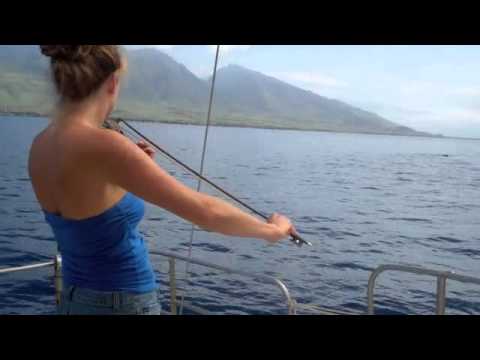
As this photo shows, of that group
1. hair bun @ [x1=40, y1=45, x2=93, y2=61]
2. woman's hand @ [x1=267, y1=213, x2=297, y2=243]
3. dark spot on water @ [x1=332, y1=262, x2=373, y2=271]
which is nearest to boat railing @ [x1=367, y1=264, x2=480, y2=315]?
woman's hand @ [x1=267, y1=213, x2=297, y2=243]

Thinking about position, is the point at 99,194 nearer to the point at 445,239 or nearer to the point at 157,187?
the point at 157,187

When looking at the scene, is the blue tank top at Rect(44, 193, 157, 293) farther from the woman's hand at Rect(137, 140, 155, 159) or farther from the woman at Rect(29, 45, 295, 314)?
the woman's hand at Rect(137, 140, 155, 159)

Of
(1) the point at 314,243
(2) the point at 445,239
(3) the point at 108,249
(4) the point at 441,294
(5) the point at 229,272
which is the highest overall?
(3) the point at 108,249

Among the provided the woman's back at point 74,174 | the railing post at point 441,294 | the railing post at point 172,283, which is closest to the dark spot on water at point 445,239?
the railing post at point 172,283

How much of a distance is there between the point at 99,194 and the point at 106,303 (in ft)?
0.99

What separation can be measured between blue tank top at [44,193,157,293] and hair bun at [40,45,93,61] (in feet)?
1.17

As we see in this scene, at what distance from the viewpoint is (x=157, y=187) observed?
1.26 m

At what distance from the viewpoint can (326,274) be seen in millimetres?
13961

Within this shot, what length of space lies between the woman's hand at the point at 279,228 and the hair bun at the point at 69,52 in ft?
2.19

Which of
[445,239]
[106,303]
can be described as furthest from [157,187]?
[445,239]
